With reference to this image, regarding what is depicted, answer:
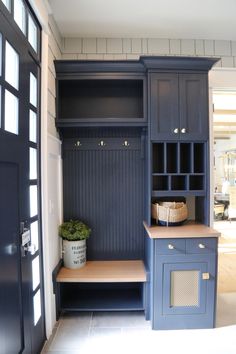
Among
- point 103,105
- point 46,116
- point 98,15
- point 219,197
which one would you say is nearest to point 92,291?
point 46,116

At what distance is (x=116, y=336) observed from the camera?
215 centimetres

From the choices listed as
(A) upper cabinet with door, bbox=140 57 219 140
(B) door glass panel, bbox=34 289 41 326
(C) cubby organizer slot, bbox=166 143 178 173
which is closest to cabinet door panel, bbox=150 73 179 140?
(A) upper cabinet with door, bbox=140 57 219 140

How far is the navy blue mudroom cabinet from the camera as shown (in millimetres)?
2242

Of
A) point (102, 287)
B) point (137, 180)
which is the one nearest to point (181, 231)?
point (137, 180)

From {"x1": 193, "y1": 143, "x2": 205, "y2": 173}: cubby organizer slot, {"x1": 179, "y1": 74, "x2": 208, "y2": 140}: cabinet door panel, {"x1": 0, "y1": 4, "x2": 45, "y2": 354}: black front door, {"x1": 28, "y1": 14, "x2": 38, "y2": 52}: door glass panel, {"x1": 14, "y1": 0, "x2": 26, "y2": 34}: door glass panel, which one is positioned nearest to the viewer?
{"x1": 0, "y1": 4, "x2": 45, "y2": 354}: black front door

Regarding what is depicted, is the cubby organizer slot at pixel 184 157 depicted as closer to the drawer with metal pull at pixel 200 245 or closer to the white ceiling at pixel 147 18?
the drawer with metal pull at pixel 200 245

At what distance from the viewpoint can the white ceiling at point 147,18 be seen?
2.24 metres

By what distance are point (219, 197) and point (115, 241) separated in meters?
6.21

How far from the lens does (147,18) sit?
7.97ft

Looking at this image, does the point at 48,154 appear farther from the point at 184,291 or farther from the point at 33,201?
the point at 184,291

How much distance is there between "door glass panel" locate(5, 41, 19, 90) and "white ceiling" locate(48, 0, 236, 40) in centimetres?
102

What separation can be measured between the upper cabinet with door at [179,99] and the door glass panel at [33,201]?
1225 mm

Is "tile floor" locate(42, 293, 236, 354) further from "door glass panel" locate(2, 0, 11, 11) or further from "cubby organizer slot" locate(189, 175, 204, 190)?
"door glass panel" locate(2, 0, 11, 11)

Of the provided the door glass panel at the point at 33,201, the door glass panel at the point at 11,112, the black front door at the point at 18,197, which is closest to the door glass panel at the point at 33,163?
the black front door at the point at 18,197
